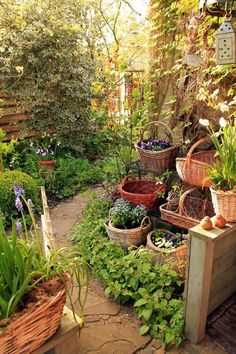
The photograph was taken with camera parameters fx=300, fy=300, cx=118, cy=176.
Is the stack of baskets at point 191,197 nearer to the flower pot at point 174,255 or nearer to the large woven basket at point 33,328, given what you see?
the flower pot at point 174,255

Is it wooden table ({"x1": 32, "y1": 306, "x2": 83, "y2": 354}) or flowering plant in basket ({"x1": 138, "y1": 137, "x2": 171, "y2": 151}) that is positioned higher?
flowering plant in basket ({"x1": 138, "y1": 137, "x2": 171, "y2": 151})

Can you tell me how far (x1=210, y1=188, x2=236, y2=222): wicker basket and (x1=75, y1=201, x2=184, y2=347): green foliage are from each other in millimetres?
623

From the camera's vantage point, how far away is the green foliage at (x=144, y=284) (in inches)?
75.1

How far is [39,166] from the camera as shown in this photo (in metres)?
4.54

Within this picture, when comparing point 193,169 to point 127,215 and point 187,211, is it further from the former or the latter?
point 127,215

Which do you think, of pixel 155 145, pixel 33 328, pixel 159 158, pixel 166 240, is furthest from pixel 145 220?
pixel 33 328

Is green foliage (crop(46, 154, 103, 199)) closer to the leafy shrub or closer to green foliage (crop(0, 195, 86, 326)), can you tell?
the leafy shrub

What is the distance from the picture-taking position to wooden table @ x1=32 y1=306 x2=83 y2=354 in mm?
1206

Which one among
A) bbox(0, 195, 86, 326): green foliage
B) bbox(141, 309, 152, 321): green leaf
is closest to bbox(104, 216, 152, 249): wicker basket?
bbox(141, 309, 152, 321): green leaf

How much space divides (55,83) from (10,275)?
368 cm

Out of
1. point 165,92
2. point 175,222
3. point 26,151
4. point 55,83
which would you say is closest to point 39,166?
point 26,151

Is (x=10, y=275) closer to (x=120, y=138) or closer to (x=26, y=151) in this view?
(x=120, y=138)

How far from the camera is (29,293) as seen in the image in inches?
48.0

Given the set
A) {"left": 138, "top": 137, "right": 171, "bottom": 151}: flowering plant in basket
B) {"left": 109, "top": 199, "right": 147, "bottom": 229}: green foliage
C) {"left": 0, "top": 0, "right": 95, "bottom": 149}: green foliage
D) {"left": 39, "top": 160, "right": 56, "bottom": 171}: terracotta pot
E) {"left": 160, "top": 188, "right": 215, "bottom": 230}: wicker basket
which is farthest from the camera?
{"left": 39, "top": 160, "right": 56, "bottom": 171}: terracotta pot
